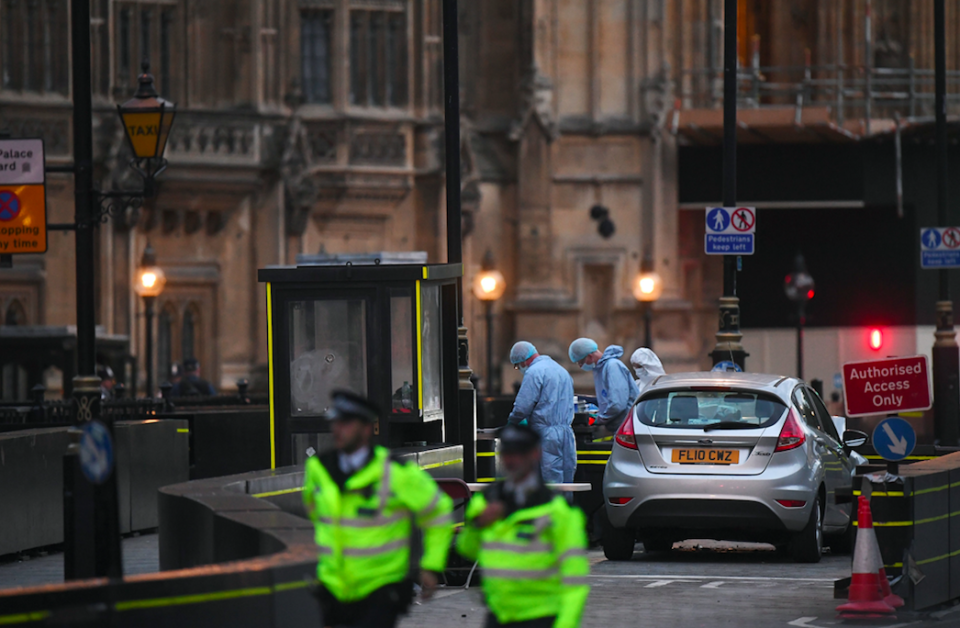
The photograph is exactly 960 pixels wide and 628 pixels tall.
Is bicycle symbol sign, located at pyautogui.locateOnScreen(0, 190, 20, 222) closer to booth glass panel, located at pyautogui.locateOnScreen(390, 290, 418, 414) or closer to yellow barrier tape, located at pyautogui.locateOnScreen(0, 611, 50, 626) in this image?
booth glass panel, located at pyautogui.locateOnScreen(390, 290, 418, 414)

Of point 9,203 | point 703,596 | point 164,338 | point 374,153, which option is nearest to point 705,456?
point 703,596

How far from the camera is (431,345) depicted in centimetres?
1441

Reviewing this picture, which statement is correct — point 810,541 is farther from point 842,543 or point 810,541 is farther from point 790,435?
point 842,543

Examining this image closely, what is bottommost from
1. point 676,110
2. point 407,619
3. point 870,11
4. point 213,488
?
point 407,619

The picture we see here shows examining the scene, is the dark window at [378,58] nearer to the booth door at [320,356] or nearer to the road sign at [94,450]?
the booth door at [320,356]

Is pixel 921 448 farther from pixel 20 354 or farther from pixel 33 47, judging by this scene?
pixel 33 47

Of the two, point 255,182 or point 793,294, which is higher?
point 255,182

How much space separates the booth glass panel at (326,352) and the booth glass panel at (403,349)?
24 centimetres

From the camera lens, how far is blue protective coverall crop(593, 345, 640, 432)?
1605 cm

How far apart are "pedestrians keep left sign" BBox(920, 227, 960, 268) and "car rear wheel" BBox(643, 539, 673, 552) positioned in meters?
11.3

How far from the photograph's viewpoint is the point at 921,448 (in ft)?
50.2

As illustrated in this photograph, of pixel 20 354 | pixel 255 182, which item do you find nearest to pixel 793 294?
pixel 255 182

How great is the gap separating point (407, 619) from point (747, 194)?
23.1 meters

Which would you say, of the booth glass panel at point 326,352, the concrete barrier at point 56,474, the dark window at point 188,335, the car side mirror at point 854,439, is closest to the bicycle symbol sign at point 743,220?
the car side mirror at point 854,439
